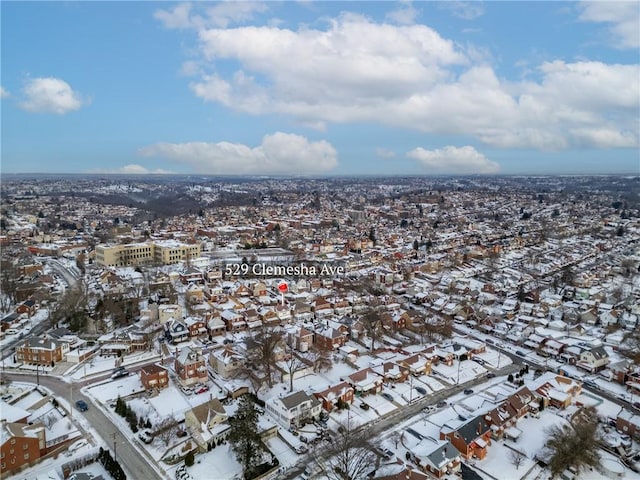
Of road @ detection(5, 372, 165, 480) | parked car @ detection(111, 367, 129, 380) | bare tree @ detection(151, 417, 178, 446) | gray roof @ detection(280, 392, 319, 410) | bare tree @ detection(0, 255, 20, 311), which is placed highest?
bare tree @ detection(0, 255, 20, 311)

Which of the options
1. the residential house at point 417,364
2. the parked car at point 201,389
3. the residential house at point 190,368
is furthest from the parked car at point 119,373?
the residential house at point 417,364

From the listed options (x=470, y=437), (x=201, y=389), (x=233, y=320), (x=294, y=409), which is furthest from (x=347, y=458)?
(x=233, y=320)

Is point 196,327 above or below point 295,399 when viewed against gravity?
below

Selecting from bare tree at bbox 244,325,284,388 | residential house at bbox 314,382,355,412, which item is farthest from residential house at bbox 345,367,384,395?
bare tree at bbox 244,325,284,388

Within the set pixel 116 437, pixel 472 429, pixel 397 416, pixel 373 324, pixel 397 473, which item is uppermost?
pixel 373 324

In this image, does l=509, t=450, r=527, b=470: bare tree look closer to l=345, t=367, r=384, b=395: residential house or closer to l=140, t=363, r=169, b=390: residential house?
l=345, t=367, r=384, b=395: residential house

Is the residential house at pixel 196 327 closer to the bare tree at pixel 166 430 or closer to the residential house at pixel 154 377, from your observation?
the residential house at pixel 154 377

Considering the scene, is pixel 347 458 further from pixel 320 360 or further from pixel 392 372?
pixel 320 360

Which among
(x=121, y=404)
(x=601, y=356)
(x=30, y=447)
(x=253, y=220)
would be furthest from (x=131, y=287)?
(x=253, y=220)

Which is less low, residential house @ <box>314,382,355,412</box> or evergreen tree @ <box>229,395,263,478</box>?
evergreen tree @ <box>229,395,263,478</box>
